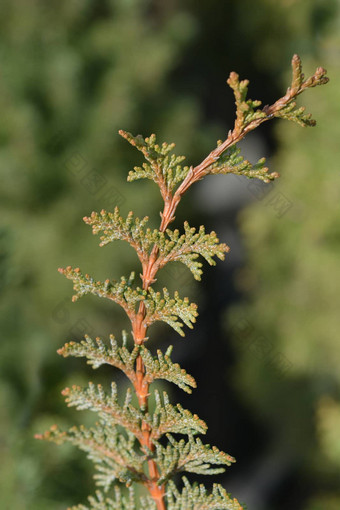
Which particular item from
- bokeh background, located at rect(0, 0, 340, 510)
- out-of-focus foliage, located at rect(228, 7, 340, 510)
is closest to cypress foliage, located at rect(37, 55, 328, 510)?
bokeh background, located at rect(0, 0, 340, 510)

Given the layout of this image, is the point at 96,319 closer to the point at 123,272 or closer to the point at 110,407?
the point at 123,272

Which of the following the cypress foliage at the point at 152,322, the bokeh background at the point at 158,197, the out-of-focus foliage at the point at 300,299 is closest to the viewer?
the cypress foliage at the point at 152,322

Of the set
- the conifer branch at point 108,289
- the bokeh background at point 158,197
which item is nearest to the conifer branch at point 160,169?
the conifer branch at point 108,289

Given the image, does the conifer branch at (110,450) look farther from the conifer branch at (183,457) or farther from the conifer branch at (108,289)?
the conifer branch at (108,289)

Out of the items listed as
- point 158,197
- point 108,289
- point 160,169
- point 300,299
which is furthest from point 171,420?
point 158,197

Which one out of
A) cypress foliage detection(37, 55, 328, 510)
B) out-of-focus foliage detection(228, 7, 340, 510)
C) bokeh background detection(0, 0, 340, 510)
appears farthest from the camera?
bokeh background detection(0, 0, 340, 510)

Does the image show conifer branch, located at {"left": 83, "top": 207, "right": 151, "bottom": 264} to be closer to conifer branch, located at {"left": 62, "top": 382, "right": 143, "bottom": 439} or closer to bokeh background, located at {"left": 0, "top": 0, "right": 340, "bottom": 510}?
conifer branch, located at {"left": 62, "top": 382, "right": 143, "bottom": 439}
